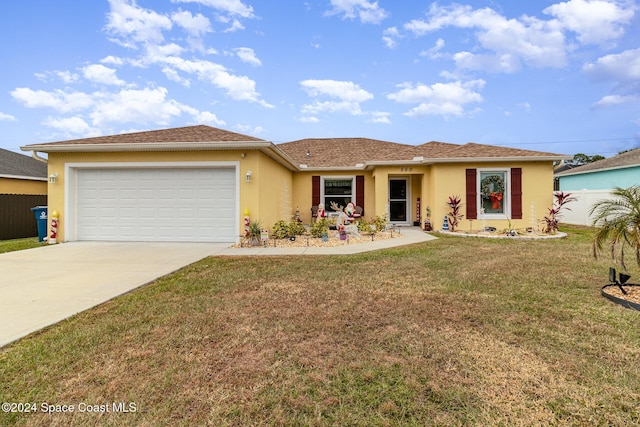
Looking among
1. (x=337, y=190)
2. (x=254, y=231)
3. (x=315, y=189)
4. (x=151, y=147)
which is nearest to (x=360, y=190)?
(x=337, y=190)

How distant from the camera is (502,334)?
3.27m

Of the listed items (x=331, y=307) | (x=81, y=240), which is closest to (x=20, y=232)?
(x=81, y=240)

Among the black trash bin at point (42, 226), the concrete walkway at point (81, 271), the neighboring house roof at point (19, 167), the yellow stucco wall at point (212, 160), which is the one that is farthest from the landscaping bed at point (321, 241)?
the neighboring house roof at point (19, 167)

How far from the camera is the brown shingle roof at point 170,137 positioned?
→ 32.6 ft

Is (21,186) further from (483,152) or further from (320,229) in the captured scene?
(483,152)

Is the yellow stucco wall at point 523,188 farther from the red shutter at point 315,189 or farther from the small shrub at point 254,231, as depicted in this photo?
the small shrub at point 254,231

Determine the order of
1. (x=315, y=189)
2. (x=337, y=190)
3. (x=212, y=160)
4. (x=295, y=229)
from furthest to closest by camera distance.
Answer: (x=337, y=190)
(x=315, y=189)
(x=295, y=229)
(x=212, y=160)

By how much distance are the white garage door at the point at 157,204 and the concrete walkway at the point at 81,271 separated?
61 cm

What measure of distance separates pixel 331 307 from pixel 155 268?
4.31 m

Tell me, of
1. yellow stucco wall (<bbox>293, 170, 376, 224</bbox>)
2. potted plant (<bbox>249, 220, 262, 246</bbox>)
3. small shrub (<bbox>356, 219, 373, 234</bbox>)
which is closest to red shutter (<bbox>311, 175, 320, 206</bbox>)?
yellow stucco wall (<bbox>293, 170, 376, 224</bbox>)

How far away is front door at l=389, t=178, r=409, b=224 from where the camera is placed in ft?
50.7

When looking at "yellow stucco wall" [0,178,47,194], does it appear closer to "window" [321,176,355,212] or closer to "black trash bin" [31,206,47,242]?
"black trash bin" [31,206,47,242]

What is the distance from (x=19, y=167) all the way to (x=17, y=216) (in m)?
4.10

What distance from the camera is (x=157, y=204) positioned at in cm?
1042
